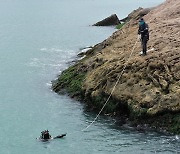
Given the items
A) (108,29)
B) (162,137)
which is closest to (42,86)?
(162,137)

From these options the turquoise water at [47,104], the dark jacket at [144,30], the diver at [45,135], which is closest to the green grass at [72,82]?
the turquoise water at [47,104]

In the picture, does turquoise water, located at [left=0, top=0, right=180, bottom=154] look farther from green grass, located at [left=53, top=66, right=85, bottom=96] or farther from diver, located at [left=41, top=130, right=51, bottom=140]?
green grass, located at [left=53, top=66, right=85, bottom=96]

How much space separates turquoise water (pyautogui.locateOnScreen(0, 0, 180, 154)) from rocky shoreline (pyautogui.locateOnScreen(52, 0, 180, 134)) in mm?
1432

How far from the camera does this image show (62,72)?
5566 centimetres

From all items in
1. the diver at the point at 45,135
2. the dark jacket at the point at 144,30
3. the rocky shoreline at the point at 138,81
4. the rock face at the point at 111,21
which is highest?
the rock face at the point at 111,21

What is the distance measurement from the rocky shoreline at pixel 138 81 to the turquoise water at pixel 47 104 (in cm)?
143

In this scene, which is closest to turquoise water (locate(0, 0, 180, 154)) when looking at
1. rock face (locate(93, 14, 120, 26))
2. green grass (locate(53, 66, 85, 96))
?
green grass (locate(53, 66, 85, 96))

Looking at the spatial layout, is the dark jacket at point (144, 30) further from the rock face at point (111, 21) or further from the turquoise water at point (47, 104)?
the rock face at point (111, 21)

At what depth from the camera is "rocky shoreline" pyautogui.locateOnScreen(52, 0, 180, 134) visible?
3741cm

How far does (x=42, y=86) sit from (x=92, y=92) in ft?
32.2

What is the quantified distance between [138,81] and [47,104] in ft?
33.3

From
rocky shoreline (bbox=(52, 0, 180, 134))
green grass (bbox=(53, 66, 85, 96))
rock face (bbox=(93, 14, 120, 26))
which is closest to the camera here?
rocky shoreline (bbox=(52, 0, 180, 134))

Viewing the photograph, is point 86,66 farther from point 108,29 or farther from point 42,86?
point 108,29

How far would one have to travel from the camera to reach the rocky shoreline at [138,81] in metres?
37.4
